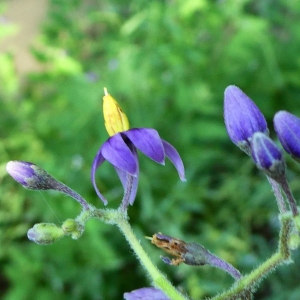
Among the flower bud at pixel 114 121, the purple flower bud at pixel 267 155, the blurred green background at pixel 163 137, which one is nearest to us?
the purple flower bud at pixel 267 155

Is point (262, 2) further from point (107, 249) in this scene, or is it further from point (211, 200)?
point (107, 249)

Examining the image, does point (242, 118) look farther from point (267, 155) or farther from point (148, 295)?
point (148, 295)

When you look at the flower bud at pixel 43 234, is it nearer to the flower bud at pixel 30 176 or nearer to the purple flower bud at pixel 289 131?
the flower bud at pixel 30 176

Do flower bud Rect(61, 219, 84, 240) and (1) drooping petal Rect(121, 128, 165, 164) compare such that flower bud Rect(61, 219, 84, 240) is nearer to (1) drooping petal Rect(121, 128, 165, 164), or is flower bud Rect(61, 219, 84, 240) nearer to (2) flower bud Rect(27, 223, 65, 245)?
(2) flower bud Rect(27, 223, 65, 245)

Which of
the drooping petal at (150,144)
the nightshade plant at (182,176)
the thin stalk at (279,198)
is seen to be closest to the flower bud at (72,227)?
the nightshade plant at (182,176)

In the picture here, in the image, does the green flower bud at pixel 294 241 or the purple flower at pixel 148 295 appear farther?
the purple flower at pixel 148 295

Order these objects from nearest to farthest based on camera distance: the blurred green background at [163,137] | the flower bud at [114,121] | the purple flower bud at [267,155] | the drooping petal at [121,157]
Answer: the purple flower bud at [267,155], the drooping petal at [121,157], the flower bud at [114,121], the blurred green background at [163,137]

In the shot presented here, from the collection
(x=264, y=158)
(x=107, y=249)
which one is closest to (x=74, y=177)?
(x=107, y=249)
